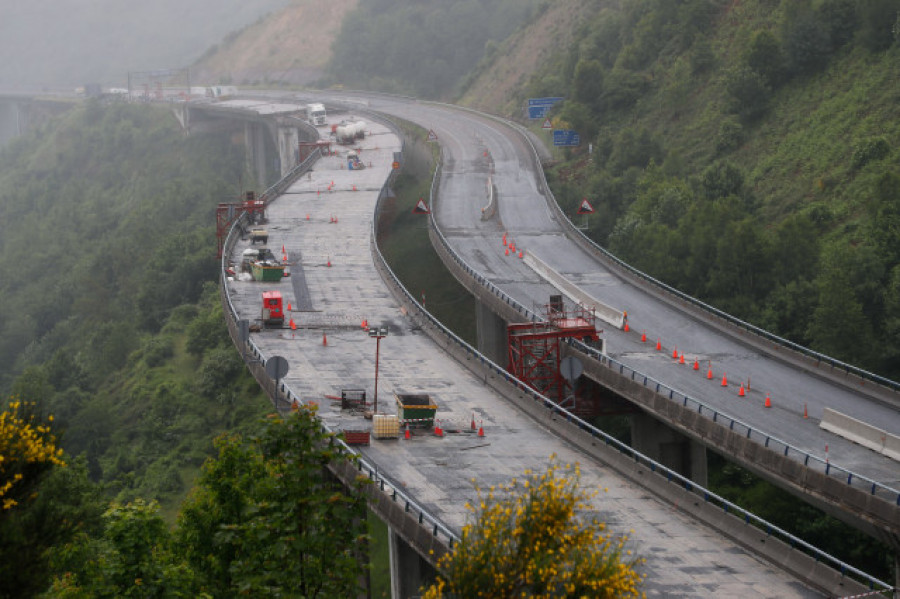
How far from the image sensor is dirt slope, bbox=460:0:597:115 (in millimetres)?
150875

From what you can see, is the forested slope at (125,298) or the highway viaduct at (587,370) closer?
the highway viaduct at (587,370)

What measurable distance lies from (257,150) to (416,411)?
390 feet

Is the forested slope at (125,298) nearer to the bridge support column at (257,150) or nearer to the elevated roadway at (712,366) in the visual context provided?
the bridge support column at (257,150)

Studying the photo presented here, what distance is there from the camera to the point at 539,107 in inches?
4990

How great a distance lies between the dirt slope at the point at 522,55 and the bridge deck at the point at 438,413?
64601 mm

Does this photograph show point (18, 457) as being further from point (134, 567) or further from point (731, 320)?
point (731, 320)

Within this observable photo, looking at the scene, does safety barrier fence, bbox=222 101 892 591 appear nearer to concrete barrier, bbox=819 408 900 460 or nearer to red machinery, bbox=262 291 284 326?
red machinery, bbox=262 291 284 326

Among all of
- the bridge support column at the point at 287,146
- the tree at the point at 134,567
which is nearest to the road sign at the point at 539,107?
the bridge support column at the point at 287,146

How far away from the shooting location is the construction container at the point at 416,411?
48.1 m

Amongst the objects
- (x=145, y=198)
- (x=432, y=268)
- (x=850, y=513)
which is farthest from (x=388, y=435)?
(x=145, y=198)

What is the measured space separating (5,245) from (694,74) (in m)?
91.6

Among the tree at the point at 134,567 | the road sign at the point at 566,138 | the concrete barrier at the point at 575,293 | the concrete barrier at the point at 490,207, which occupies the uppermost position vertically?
the road sign at the point at 566,138

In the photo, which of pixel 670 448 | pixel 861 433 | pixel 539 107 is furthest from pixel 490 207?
pixel 861 433

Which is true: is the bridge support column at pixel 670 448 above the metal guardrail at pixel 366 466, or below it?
below
